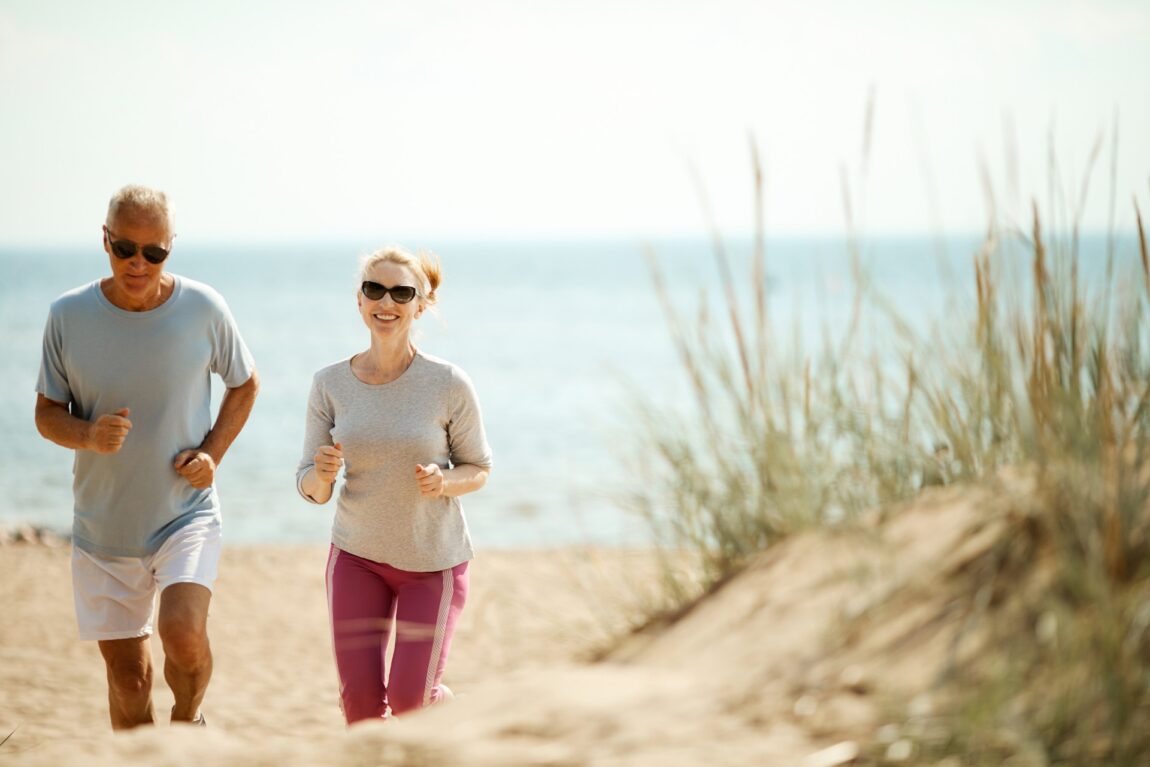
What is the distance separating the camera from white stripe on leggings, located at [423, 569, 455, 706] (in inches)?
155

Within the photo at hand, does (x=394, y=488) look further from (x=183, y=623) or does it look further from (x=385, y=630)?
(x=183, y=623)

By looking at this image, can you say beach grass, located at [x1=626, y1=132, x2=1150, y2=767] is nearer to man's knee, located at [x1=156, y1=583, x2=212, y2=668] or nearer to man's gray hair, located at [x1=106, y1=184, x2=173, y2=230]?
man's knee, located at [x1=156, y1=583, x2=212, y2=668]

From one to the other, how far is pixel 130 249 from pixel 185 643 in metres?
1.54

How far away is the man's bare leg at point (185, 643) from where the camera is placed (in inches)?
161

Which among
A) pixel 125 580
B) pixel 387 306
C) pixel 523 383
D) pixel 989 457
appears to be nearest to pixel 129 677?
pixel 125 580

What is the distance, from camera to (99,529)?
168 inches

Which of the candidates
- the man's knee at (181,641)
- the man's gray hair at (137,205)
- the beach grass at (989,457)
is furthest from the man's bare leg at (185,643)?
the beach grass at (989,457)

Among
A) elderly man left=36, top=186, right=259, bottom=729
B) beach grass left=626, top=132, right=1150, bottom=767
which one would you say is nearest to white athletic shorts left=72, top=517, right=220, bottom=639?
elderly man left=36, top=186, right=259, bottom=729

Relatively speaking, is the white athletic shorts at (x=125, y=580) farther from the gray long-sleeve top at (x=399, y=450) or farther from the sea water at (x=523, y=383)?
the sea water at (x=523, y=383)

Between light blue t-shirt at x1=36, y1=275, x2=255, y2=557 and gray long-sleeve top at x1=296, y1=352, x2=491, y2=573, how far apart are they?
0.55 m

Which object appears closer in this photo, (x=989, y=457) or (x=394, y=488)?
(x=989, y=457)

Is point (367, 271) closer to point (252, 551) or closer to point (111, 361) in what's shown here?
point (111, 361)

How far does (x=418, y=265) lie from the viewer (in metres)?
4.32

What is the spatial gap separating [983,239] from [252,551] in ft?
34.0
